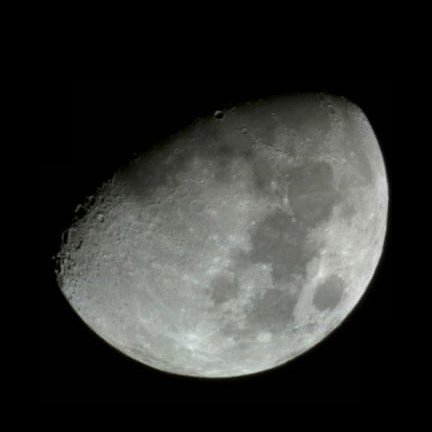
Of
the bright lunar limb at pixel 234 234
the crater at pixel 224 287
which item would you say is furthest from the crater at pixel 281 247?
the crater at pixel 224 287


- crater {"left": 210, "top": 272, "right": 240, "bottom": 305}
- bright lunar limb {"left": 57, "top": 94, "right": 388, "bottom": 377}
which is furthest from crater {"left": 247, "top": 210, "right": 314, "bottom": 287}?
crater {"left": 210, "top": 272, "right": 240, "bottom": 305}

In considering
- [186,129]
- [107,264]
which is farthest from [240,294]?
[186,129]

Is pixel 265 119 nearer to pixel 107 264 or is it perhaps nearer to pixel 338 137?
pixel 338 137

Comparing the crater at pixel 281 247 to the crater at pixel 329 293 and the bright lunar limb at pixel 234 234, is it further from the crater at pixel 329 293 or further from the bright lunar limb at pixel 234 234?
the crater at pixel 329 293

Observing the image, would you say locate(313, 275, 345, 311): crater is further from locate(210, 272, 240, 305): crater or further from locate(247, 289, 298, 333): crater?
locate(210, 272, 240, 305): crater

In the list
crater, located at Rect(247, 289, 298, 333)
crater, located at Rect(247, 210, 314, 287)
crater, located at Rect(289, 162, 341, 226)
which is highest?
crater, located at Rect(289, 162, 341, 226)

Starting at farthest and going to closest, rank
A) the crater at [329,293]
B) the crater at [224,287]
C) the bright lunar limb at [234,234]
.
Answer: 1. the crater at [329,293]
2. the crater at [224,287]
3. the bright lunar limb at [234,234]

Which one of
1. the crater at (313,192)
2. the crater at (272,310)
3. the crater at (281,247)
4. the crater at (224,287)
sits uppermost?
the crater at (313,192)

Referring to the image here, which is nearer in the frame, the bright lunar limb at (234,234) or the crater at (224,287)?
the bright lunar limb at (234,234)

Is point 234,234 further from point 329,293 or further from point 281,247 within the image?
point 329,293
